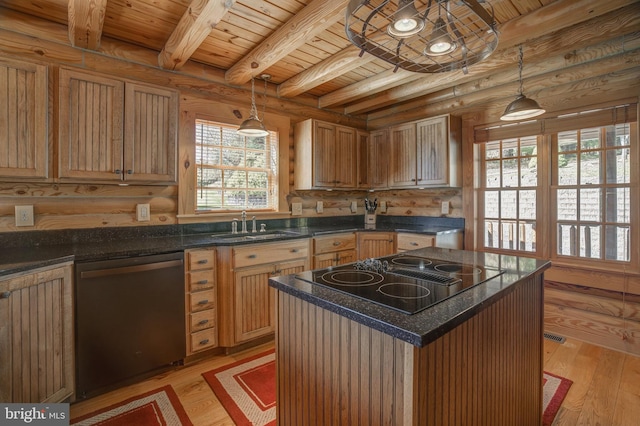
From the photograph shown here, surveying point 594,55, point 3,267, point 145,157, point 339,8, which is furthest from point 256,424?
point 594,55

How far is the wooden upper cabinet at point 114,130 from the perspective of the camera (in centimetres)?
220

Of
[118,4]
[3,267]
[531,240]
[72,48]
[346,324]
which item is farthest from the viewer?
[531,240]

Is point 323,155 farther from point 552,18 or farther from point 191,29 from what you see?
point 552,18

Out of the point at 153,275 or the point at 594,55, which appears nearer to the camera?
the point at 153,275

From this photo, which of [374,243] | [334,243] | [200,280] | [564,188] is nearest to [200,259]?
[200,280]

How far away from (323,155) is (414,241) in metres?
1.40

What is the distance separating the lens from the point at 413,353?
36.6 inches

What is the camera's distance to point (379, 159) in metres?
4.13

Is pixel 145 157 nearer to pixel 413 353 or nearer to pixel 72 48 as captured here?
pixel 72 48

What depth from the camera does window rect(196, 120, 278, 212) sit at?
3143 millimetres

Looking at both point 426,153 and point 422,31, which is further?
point 426,153

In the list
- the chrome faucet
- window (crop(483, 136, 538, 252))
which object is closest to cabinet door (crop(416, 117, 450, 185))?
window (crop(483, 136, 538, 252))

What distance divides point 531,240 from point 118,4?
4.05 meters

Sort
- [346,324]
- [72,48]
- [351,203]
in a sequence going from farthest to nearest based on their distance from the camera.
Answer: [351,203]
[72,48]
[346,324]
